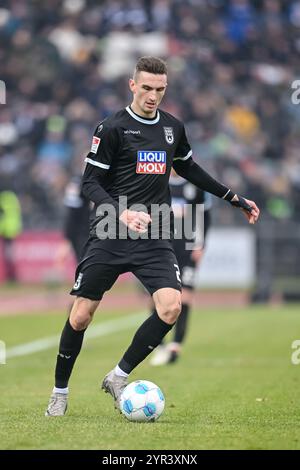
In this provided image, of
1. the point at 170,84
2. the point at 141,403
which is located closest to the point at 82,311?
the point at 141,403

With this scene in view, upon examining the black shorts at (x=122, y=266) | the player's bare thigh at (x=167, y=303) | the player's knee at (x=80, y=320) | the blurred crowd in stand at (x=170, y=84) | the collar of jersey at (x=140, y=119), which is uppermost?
the blurred crowd in stand at (x=170, y=84)

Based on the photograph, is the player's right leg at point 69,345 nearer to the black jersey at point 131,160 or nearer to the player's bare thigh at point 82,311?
the player's bare thigh at point 82,311

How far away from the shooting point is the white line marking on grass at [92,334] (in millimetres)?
12742

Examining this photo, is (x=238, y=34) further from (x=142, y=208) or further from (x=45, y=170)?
(x=142, y=208)

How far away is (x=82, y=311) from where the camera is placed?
23.0 feet

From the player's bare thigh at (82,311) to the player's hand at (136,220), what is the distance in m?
0.71

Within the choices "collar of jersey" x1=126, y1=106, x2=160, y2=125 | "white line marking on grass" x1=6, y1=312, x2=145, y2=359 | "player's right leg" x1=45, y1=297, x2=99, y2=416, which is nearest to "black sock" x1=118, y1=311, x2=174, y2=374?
"player's right leg" x1=45, y1=297, x2=99, y2=416

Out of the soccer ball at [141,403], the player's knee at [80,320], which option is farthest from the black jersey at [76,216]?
the soccer ball at [141,403]

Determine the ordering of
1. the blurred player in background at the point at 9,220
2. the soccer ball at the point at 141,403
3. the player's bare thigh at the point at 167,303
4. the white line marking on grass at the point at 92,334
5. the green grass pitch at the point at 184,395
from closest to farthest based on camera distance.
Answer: the green grass pitch at the point at 184,395, the soccer ball at the point at 141,403, the player's bare thigh at the point at 167,303, the white line marking on grass at the point at 92,334, the blurred player in background at the point at 9,220

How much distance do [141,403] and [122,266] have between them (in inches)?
38.9

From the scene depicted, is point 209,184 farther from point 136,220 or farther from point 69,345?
point 69,345

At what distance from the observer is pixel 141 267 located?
23.2 ft

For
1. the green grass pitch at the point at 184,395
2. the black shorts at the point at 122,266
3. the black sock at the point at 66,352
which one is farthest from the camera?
the black sock at the point at 66,352
